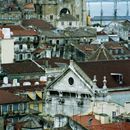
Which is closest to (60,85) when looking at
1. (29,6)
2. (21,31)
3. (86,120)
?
(86,120)

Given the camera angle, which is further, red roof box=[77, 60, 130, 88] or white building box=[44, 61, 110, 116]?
red roof box=[77, 60, 130, 88]

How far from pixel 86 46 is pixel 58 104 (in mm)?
41318

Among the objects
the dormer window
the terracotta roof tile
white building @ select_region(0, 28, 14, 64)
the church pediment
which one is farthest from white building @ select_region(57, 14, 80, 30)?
the dormer window

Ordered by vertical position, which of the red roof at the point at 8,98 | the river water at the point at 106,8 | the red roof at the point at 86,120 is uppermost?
the red roof at the point at 86,120

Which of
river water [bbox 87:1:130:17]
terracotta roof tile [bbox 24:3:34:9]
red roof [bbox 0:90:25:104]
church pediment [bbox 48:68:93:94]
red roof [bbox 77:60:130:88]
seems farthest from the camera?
river water [bbox 87:1:130:17]

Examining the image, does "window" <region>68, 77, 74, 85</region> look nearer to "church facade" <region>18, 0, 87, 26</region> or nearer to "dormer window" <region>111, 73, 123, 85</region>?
"dormer window" <region>111, 73, 123, 85</region>

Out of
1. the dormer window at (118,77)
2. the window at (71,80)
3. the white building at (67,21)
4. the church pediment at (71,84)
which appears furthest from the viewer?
the white building at (67,21)

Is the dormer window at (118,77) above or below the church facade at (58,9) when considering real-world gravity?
above

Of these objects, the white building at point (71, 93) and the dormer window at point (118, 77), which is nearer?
the white building at point (71, 93)

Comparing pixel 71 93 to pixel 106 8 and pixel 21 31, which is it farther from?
pixel 106 8

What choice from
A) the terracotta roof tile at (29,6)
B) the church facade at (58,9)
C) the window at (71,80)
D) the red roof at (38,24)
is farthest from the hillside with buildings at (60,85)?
the church facade at (58,9)

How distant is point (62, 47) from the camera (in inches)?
3873

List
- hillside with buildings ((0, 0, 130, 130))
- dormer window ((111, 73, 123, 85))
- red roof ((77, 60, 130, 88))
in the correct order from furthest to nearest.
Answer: dormer window ((111, 73, 123, 85)), red roof ((77, 60, 130, 88)), hillside with buildings ((0, 0, 130, 130))

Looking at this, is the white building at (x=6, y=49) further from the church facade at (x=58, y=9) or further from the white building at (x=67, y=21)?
the church facade at (x=58, y=9)
